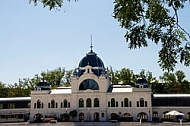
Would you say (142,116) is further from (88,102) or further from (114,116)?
(88,102)

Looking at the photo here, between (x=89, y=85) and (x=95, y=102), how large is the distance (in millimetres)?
2817

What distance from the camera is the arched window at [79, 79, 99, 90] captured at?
160 feet

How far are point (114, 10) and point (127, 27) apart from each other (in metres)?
0.42

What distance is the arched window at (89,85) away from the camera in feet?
160

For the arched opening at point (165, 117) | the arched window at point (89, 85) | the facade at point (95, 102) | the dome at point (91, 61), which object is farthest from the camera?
the dome at point (91, 61)

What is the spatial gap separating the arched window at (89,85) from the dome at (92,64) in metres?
1.58

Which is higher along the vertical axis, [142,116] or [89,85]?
[89,85]

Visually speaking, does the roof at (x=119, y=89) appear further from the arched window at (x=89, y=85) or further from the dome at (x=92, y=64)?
the dome at (x=92, y=64)

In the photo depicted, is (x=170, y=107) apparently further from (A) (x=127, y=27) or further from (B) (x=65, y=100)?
(A) (x=127, y=27)

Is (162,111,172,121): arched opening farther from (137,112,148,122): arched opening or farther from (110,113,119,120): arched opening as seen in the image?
(110,113,119,120): arched opening

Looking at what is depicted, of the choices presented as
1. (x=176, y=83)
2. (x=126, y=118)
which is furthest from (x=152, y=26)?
(x=176, y=83)

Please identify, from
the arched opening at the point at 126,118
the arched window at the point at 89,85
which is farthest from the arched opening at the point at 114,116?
the arched window at the point at 89,85

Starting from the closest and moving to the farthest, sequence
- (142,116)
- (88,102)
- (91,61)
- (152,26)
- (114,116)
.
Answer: (152,26), (142,116), (114,116), (88,102), (91,61)

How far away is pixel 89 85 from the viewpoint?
49031 mm
